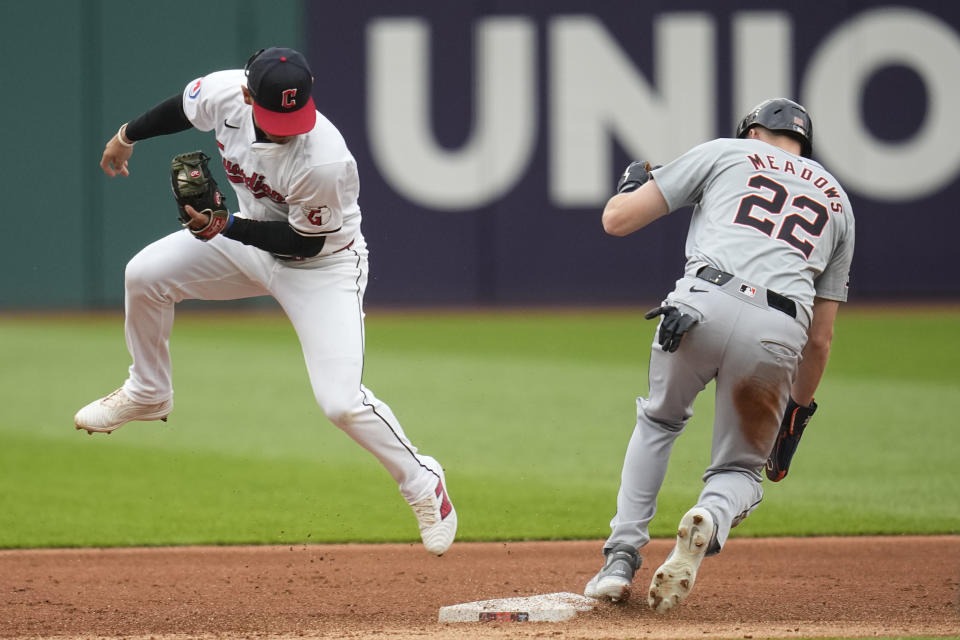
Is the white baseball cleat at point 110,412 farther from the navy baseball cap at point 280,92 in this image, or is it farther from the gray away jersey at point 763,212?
the gray away jersey at point 763,212

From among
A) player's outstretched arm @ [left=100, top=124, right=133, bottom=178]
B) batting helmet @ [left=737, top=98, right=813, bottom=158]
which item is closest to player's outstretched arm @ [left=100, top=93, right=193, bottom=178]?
player's outstretched arm @ [left=100, top=124, right=133, bottom=178]

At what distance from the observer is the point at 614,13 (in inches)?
534

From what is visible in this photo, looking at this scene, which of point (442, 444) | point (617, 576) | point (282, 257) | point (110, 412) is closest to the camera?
point (617, 576)

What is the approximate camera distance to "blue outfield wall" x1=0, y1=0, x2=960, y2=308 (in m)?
13.5

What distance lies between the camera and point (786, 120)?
14.5 ft

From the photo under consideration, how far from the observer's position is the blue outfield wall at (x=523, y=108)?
1351cm

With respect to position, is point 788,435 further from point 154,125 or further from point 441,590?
point 154,125

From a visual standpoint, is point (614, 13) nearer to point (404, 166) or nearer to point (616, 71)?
point (616, 71)

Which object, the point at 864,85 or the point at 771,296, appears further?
the point at 864,85

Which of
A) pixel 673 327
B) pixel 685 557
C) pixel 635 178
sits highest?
pixel 635 178

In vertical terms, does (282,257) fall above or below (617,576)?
above

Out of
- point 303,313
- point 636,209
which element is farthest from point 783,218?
point 303,313

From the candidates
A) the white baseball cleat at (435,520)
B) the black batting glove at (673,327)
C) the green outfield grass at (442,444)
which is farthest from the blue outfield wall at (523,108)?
the black batting glove at (673,327)

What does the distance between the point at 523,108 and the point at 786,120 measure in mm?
9310
